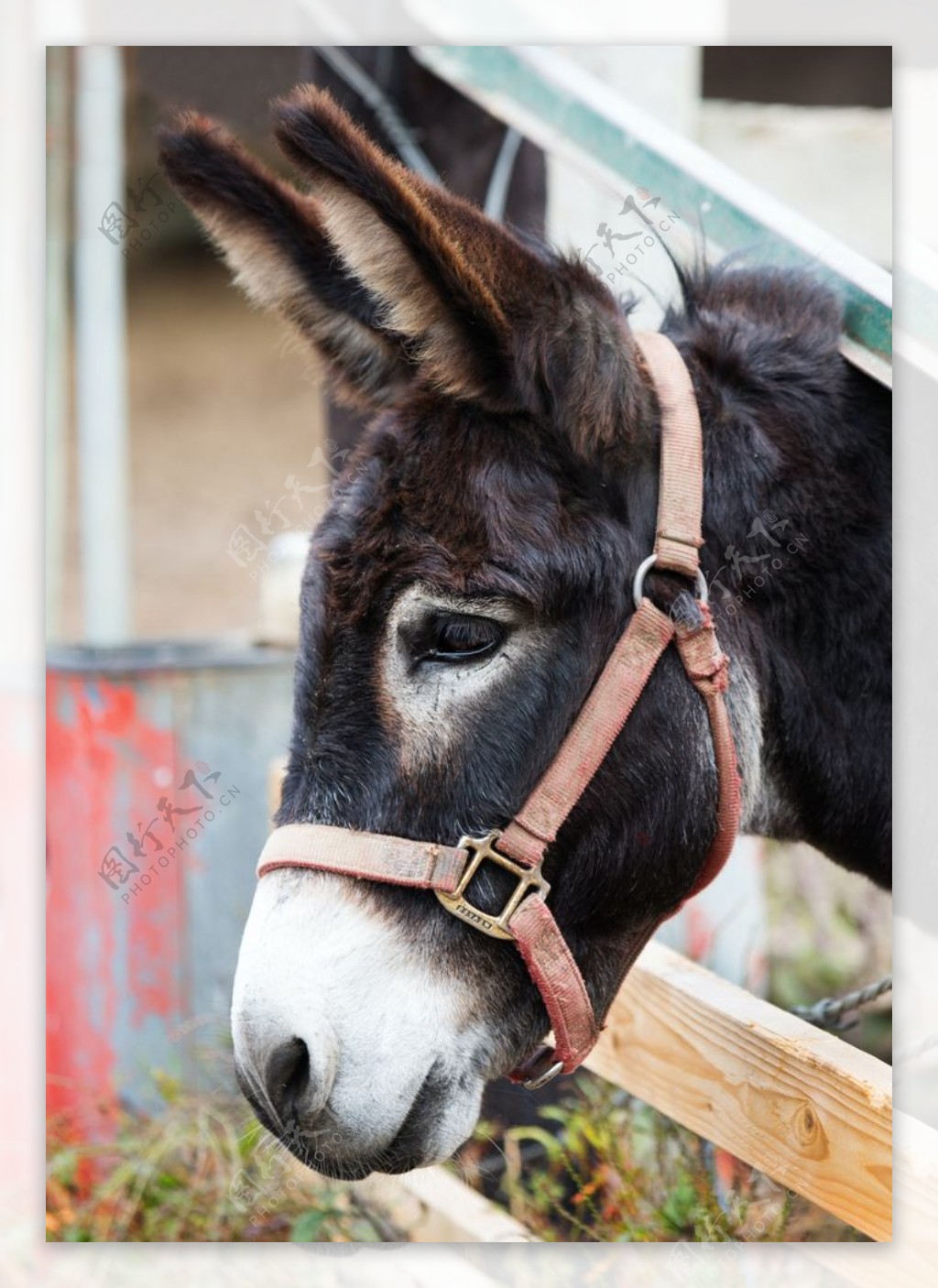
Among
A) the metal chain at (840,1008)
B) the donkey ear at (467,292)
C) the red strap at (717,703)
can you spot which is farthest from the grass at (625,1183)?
the donkey ear at (467,292)

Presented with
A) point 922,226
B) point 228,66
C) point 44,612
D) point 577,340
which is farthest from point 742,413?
point 228,66

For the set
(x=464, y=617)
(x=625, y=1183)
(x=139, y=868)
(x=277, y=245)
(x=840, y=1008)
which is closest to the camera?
(x=464, y=617)

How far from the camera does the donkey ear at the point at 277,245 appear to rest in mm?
1275

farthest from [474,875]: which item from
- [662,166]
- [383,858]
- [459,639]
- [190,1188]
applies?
[190,1188]

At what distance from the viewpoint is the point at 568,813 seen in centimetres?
119

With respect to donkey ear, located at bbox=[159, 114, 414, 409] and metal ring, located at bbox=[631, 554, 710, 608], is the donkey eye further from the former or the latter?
donkey ear, located at bbox=[159, 114, 414, 409]

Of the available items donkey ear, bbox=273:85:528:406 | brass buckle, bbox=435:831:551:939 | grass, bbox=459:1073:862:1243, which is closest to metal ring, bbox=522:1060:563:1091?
brass buckle, bbox=435:831:551:939

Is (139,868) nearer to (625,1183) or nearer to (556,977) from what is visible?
(625,1183)

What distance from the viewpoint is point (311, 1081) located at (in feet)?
3.68

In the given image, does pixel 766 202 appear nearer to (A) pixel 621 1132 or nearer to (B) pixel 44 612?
(B) pixel 44 612

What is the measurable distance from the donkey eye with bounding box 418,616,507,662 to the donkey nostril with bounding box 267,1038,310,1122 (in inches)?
14.3

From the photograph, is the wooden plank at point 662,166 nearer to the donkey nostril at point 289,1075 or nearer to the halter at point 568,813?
the halter at point 568,813

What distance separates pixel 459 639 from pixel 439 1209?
0.95m

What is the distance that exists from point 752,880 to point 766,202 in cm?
110
